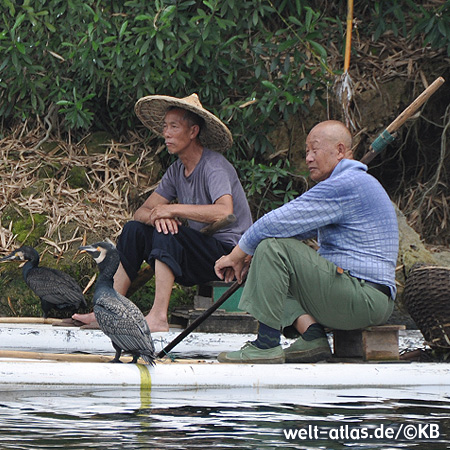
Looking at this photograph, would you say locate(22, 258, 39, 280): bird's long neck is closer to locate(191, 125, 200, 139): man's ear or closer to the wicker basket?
locate(191, 125, 200, 139): man's ear

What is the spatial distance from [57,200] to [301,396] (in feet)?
12.1

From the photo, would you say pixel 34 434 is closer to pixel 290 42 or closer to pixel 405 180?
pixel 290 42

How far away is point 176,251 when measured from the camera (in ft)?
18.8

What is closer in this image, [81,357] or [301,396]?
[301,396]

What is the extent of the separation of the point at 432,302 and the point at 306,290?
74 cm

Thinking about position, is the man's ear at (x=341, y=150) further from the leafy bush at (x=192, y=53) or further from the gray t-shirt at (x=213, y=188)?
the leafy bush at (x=192, y=53)

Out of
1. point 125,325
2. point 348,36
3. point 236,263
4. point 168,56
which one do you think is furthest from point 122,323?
point 348,36

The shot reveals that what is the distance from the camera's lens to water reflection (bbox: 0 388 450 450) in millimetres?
3352

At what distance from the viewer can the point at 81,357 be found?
4723mm

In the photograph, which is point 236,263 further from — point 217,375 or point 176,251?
point 176,251

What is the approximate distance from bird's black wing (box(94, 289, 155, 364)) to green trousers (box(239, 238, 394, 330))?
462 millimetres

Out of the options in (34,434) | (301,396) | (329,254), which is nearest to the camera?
(34,434)

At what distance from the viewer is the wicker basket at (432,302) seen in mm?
4867

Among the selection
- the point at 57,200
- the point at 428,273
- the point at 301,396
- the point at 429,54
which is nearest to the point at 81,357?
the point at 301,396
